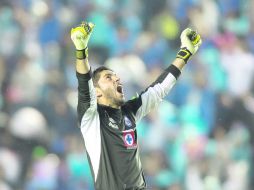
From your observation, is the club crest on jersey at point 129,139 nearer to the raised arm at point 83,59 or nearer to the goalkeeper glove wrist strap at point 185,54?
the raised arm at point 83,59

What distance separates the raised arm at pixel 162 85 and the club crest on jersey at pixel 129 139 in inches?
10.0

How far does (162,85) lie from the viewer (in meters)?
4.61

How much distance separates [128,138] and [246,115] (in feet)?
13.9

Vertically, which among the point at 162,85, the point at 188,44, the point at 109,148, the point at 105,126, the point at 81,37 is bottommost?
the point at 109,148

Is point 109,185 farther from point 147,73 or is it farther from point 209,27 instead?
point 209,27

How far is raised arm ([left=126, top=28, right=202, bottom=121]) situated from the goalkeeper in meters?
0.11

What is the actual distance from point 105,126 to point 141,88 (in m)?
3.88

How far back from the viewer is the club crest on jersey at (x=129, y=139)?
4145mm

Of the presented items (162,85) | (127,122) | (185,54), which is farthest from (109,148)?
(185,54)

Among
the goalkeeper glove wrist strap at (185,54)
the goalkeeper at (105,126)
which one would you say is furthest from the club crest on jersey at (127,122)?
the goalkeeper glove wrist strap at (185,54)

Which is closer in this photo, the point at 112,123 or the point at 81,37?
the point at 81,37

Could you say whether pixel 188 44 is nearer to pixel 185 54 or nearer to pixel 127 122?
pixel 185 54

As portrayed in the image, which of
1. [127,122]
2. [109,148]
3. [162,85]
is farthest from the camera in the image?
[162,85]

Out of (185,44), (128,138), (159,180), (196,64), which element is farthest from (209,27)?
(128,138)
